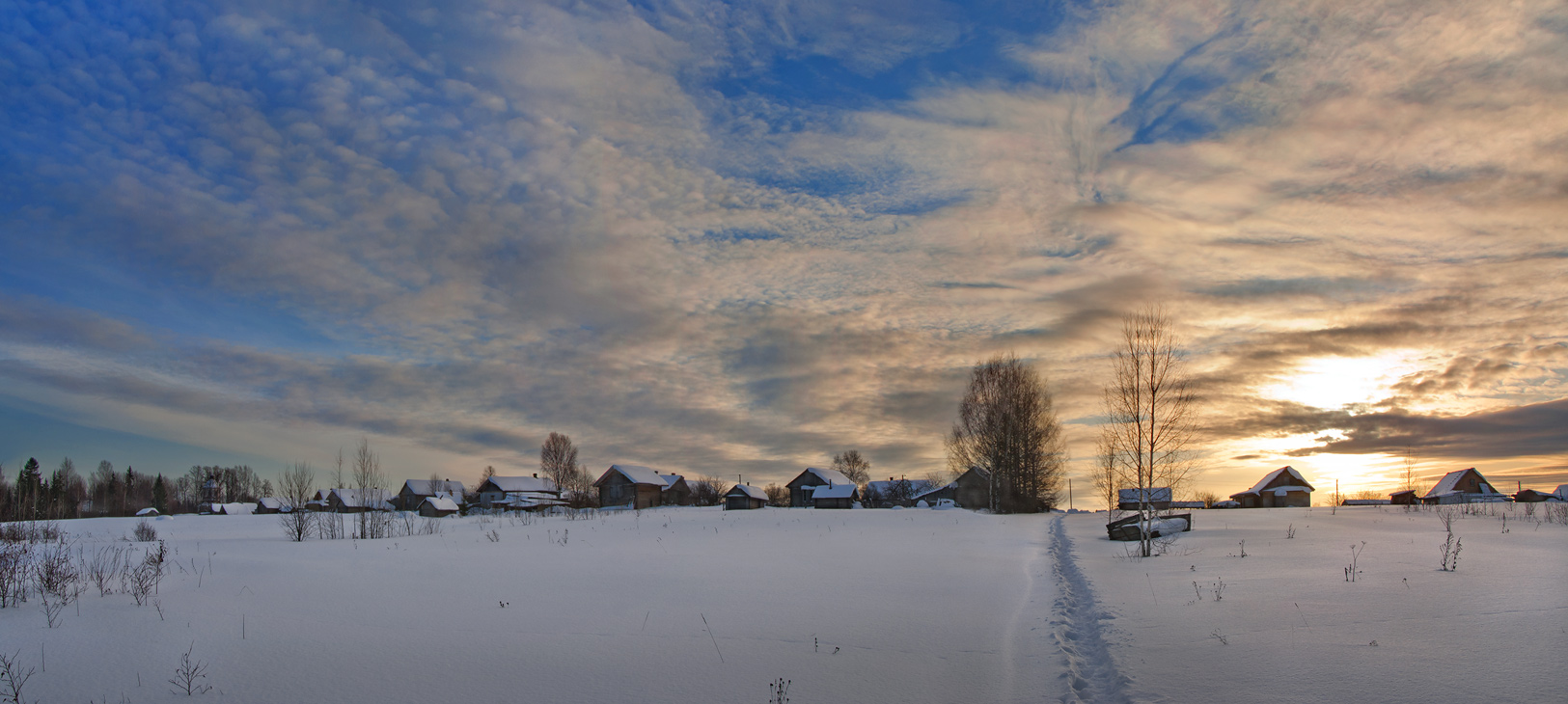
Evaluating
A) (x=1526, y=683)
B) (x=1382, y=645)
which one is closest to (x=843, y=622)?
(x=1382, y=645)

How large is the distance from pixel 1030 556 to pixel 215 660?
16687mm

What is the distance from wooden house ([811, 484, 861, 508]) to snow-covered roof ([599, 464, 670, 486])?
59.7ft

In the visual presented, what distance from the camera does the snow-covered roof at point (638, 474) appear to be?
79375 mm

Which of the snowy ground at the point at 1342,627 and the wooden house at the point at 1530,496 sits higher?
the snowy ground at the point at 1342,627

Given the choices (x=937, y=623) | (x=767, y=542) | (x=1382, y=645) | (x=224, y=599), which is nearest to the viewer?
(x=1382, y=645)

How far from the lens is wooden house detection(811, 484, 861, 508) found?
78.4 m

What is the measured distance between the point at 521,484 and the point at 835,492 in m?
38.2

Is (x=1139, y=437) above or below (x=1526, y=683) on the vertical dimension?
above

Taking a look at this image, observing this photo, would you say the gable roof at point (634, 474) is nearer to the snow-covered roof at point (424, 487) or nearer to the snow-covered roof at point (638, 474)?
the snow-covered roof at point (638, 474)

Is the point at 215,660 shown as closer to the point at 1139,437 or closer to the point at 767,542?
the point at 767,542

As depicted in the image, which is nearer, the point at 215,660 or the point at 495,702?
the point at 495,702

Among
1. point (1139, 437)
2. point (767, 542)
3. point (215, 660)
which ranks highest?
point (1139, 437)

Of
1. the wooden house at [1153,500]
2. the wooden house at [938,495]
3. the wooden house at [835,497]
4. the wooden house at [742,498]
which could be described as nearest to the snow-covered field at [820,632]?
the wooden house at [1153,500]

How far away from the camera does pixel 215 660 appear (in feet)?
24.3
